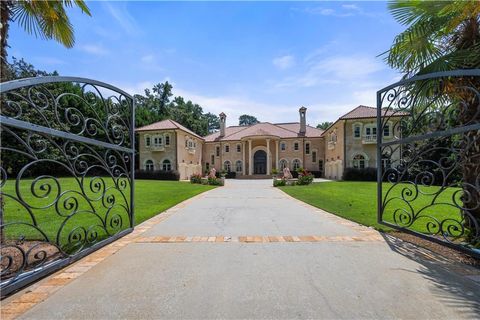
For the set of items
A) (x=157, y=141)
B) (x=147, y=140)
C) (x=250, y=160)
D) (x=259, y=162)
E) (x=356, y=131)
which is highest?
(x=356, y=131)

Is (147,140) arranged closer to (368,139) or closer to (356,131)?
(356,131)

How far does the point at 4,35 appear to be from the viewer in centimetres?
474

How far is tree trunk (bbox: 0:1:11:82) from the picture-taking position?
463 centimetres

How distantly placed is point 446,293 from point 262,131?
3966 centimetres

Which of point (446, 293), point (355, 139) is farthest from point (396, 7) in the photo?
point (355, 139)

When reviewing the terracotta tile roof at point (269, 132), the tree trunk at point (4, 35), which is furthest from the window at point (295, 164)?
the tree trunk at point (4, 35)

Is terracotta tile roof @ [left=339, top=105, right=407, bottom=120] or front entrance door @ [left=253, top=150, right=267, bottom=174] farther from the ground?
terracotta tile roof @ [left=339, top=105, right=407, bottom=120]

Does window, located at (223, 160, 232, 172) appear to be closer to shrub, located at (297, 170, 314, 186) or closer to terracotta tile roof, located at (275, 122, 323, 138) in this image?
terracotta tile roof, located at (275, 122, 323, 138)

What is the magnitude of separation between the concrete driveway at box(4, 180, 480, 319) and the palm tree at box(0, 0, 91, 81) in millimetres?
4013

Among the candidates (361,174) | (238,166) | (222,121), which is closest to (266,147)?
(238,166)

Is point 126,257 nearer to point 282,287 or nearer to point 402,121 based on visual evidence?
point 282,287

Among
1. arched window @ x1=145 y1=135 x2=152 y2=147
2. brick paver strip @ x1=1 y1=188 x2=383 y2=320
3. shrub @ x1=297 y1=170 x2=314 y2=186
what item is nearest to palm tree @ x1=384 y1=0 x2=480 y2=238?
brick paver strip @ x1=1 y1=188 x2=383 y2=320

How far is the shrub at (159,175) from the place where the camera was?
116ft

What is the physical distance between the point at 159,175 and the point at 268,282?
3399 centimetres
